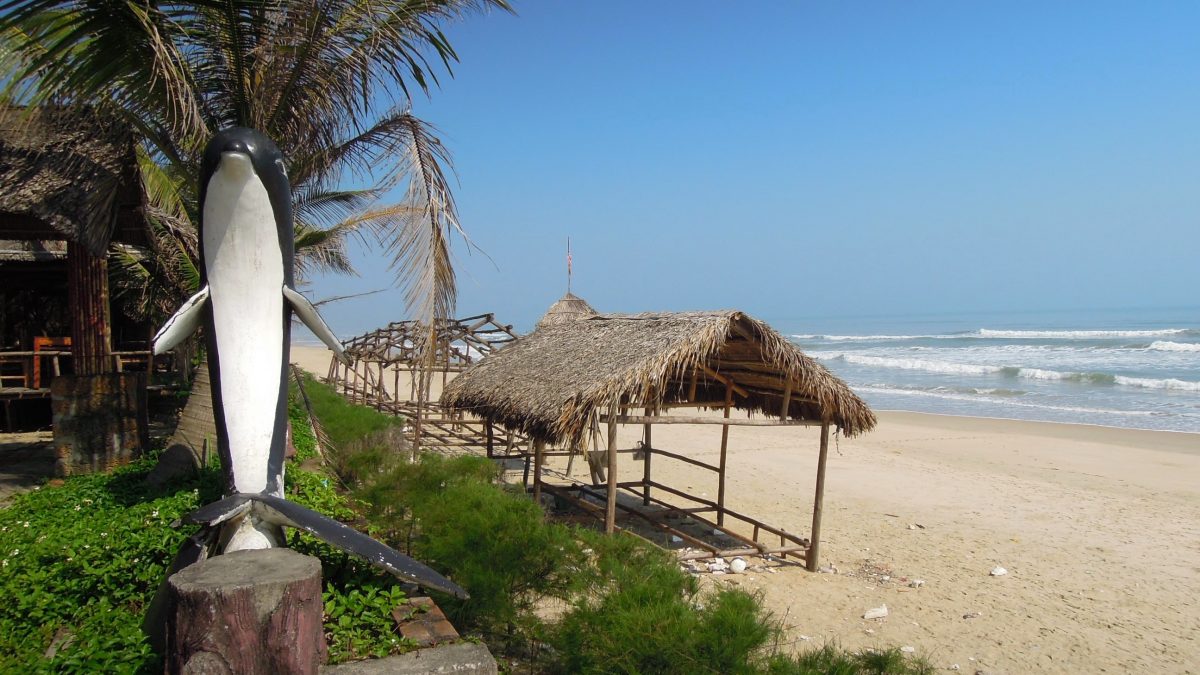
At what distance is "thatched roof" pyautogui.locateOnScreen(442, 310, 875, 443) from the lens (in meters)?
7.41

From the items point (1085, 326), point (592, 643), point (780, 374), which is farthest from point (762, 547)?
point (1085, 326)

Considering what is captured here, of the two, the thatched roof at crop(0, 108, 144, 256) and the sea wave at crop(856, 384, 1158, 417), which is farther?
the sea wave at crop(856, 384, 1158, 417)

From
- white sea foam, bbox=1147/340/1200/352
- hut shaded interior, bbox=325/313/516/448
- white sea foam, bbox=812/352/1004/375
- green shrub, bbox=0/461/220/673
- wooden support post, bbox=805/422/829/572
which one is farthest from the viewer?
white sea foam, bbox=1147/340/1200/352

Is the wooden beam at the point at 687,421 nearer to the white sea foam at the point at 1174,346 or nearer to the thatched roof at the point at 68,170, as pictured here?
the thatched roof at the point at 68,170

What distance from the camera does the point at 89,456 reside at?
22.9 feet

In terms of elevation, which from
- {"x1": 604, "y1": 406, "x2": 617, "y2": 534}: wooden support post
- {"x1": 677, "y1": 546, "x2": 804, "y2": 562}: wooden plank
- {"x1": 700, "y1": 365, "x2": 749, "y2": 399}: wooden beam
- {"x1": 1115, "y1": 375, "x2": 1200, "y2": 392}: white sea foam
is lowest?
{"x1": 677, "y1": 546, "x2": 804, "y2": 562}: wooden plank

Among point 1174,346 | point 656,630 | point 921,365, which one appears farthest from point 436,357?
point 1174,346

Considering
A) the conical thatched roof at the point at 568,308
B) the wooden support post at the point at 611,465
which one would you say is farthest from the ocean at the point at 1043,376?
the wooden support post at the point at 611,465

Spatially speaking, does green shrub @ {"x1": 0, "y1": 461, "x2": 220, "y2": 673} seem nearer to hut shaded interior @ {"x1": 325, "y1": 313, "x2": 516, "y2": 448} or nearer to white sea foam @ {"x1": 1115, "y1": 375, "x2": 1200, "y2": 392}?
hut shaded interior @ {"x1": 325, "y1": 313, "x2": 516, "y2": 448}

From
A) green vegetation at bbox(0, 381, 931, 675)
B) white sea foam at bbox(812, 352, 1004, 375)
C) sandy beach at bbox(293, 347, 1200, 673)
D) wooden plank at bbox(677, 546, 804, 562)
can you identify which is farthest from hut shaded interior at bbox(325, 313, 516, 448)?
white sea foam at bbox(812, 352, 1004, 375)

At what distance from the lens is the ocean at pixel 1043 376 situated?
72.2 feet

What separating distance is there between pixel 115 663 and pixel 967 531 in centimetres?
969

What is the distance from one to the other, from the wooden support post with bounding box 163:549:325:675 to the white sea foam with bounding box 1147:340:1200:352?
135ft

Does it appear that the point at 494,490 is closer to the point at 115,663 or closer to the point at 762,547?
the point at 115,663
